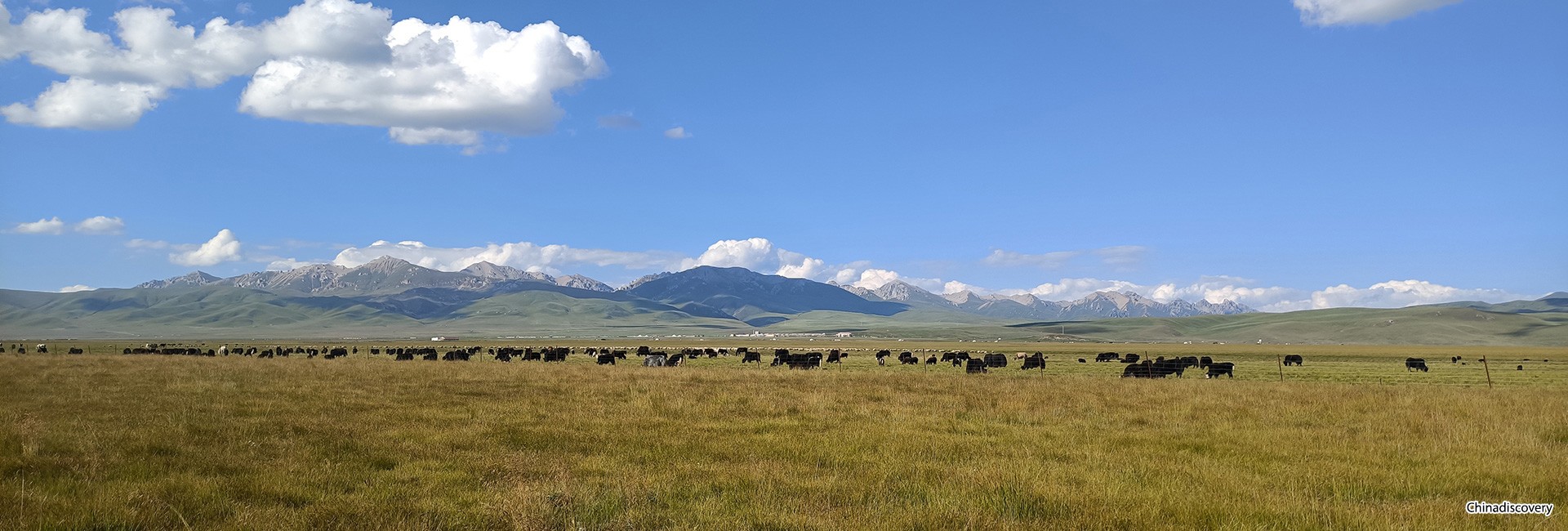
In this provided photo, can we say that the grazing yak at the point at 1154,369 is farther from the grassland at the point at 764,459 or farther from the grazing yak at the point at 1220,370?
the grassland at the point at 764,459

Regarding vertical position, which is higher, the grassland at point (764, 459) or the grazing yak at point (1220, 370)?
the grassland at point (764, 459)

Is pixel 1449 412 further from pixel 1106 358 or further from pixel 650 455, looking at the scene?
pixel 1106 358

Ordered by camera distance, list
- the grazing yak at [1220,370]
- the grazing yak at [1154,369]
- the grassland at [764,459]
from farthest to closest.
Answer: the grazing yak at [1220,370] < the grazing yak at [1154,369] < the grassland at [764,459]

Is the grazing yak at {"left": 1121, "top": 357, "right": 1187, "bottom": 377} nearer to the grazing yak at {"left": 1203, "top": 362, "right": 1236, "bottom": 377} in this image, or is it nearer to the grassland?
the grazing yak at {"left": 1203, "top": 362, "right": 1236, "bottom": 377}

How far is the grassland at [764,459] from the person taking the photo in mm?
9008

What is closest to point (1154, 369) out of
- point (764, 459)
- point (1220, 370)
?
point (1220, 370)

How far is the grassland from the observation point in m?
9.01

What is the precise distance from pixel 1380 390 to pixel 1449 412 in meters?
6.84

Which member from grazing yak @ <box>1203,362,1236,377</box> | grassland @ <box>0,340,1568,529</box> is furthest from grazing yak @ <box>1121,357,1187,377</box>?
grassland @ <box>0,340,1568,529</box>

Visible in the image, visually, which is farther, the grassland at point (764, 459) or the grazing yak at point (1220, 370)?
the grazing yak at point (1220, 370)

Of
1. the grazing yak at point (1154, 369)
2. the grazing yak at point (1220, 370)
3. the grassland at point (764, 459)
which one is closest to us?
the grassland at point (764, 459)

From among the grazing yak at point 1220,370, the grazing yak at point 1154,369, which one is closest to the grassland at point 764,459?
the grazing yak at point 1154,369

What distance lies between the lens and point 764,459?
12695mm

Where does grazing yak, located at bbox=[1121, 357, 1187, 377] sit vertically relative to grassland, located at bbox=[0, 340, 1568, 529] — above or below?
below
